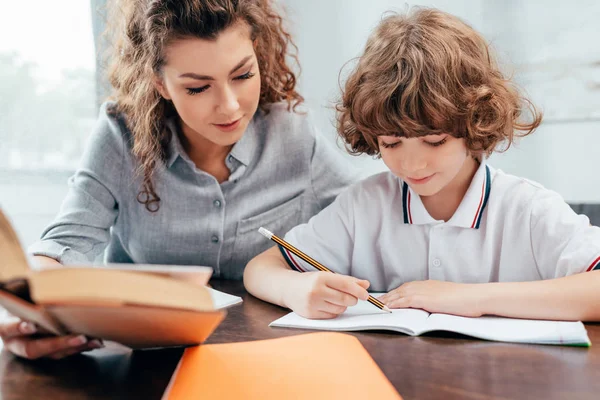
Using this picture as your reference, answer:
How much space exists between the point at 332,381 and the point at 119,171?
867 millimetres

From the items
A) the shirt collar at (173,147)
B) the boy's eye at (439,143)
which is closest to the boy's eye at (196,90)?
the shirt collar at (173,147)

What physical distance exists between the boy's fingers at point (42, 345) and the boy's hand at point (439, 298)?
1.50ft

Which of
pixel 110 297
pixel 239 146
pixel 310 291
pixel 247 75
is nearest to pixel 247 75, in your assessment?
pixel 247 75

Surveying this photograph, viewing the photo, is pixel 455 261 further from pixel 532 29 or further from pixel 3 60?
pixel 3 60

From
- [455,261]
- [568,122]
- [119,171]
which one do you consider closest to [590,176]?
[568,122]

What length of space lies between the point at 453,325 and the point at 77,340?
0.46 meters

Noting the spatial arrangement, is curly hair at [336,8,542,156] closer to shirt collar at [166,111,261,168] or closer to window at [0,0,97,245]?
shirt collar at [166,111,261,168]

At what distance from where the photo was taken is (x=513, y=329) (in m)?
0.79

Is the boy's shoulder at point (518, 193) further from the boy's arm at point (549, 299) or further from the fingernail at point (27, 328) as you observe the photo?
the fingernail at point (27, 328)

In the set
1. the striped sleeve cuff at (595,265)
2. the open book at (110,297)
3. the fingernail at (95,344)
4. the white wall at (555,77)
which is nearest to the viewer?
the open book at (110,297)

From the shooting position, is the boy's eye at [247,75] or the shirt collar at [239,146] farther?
the shirt collar at [239,146]

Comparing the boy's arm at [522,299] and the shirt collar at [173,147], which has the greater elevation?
the shirt collar at [173,147]

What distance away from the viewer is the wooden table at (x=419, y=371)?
601mm

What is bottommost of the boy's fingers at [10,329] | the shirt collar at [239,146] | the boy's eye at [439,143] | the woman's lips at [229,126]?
the boy's fingers at [10,329]
